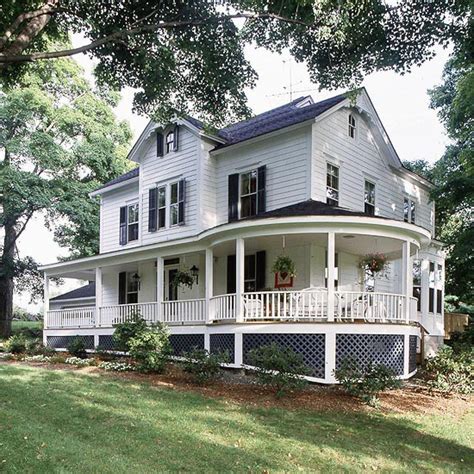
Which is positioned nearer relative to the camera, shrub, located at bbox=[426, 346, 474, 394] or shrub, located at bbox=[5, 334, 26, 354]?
shrub, located at bbox=[426, 346, 474, 394]

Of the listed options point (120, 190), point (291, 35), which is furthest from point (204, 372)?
point (120, 190)

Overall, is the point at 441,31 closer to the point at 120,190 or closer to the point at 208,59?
the point at 208,59

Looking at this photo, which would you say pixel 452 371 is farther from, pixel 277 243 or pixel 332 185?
pixel 332 185

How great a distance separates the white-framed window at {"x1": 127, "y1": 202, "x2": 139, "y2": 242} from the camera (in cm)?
1922

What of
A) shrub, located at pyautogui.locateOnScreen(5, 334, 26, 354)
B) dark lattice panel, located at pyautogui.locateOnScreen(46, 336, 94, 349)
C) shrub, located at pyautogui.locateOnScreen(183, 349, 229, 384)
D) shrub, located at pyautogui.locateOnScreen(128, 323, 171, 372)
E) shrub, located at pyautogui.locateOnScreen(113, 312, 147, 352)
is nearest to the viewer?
shrub, located at pyautogui.locateOnScreen(183, 349, 229, 384)

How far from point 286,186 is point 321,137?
1759 millimetres

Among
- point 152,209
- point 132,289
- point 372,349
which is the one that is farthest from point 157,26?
point 132,289

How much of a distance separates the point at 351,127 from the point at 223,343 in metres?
8.25

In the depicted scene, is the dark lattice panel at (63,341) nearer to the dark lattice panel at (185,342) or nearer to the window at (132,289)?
the window at (132,289)

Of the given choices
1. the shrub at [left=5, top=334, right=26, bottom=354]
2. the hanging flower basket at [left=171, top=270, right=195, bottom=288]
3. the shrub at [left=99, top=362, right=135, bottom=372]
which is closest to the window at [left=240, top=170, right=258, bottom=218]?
the hanging flower basket at [left=171, top=270, right=195, bottom=288]

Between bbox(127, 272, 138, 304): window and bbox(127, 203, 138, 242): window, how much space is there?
4.92 ft

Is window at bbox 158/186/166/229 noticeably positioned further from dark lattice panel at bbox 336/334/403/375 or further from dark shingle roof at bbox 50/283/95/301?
dark shingle roof at bbox 50/283/95/301

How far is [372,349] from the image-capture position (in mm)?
11148

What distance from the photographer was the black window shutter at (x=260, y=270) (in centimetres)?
1462
